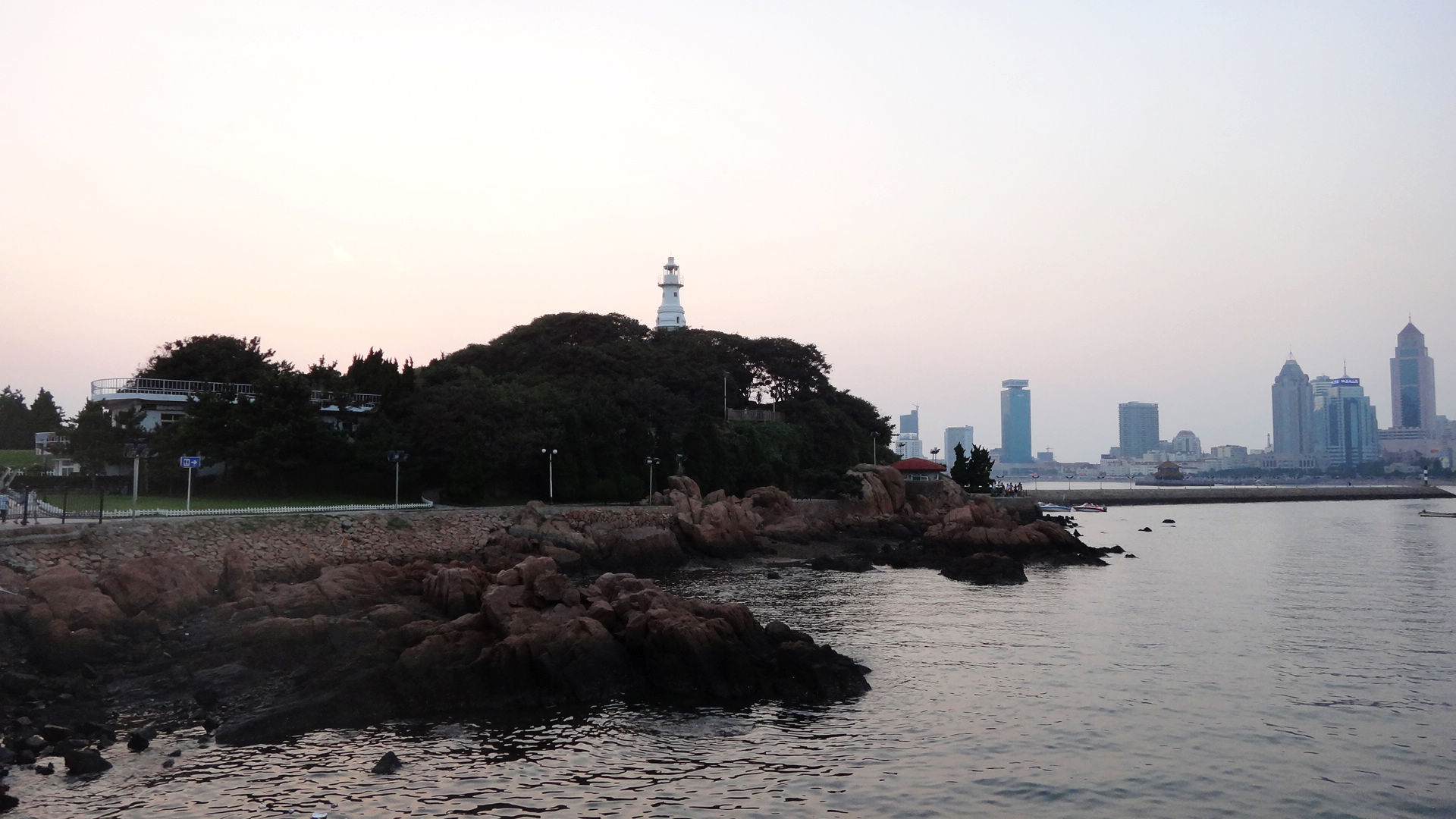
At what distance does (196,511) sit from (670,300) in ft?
201

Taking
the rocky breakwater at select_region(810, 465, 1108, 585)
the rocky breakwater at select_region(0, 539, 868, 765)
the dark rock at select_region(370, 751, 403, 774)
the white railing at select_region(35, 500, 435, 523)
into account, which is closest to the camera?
the dark rock at select_region(370, 751, 403, 774)

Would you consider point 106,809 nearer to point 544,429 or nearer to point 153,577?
point 153,577

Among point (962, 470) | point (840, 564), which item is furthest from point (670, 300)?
point (840, 564)

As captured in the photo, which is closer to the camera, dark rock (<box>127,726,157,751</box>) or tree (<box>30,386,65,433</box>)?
dark rock (<box>127,726,157,751</box>)

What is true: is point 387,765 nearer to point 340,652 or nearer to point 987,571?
point 340,652

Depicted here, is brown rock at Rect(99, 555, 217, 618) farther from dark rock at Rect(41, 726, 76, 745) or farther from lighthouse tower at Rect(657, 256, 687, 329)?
lighthouse tower at Rect(657, 256, 687, 329)

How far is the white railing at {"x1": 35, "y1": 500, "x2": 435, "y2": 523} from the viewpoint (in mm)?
30094

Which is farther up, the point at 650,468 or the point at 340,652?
the point at 650,468

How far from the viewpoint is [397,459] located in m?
42.4

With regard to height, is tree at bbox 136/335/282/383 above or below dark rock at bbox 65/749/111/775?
above

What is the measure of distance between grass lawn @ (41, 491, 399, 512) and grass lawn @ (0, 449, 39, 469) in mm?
7701

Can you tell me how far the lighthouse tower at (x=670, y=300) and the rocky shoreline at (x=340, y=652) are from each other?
6544 cm

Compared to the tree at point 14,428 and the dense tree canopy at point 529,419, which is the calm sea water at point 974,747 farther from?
the tree at point 14,428

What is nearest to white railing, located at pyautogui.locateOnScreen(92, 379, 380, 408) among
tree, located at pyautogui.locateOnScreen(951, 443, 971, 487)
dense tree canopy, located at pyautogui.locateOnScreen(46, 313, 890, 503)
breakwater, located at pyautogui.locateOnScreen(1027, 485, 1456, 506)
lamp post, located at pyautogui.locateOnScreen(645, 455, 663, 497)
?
dense tree canopy, located at pyautogui.locateOnScreen(46, 313, 890, 503)
